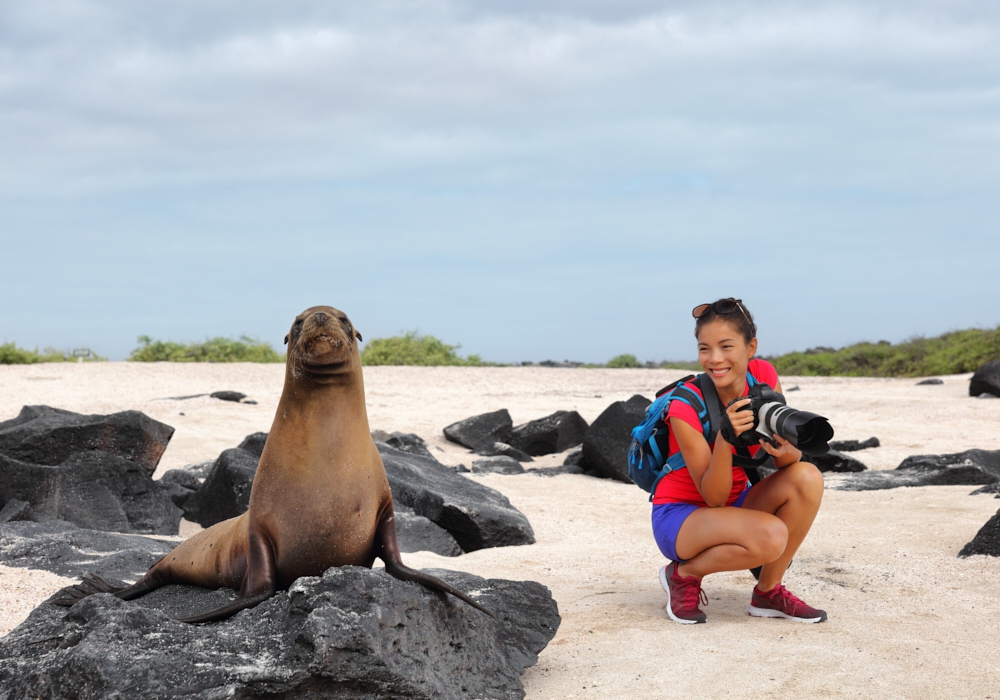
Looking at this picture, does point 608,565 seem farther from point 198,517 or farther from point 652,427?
point 198,517

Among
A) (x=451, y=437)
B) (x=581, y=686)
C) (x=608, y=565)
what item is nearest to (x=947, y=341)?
(x=451, y=437)

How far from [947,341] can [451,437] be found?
21333 mm

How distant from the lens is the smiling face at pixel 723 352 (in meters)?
4.44

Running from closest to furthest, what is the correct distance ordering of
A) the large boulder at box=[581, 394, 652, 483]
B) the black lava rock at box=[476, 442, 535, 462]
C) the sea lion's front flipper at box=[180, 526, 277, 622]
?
1. the sea lion's front flipper at box=[180, 526, 277, 622]
2. the large boulder at box=[581, 394, 652, 483]
3. the black lava rock at box=[476, 442, 535, 462]

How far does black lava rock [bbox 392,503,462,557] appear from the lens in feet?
20.5

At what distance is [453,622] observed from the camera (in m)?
3.45

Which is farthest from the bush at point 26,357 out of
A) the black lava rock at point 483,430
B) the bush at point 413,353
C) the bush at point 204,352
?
the black lava rock at point 483,430

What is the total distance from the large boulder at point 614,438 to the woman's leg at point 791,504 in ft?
16.4

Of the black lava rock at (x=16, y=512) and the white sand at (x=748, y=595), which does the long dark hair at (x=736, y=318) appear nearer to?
the white sand at (x=748, y=595)

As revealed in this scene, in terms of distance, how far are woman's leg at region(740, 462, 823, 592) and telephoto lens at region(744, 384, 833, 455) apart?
47cm

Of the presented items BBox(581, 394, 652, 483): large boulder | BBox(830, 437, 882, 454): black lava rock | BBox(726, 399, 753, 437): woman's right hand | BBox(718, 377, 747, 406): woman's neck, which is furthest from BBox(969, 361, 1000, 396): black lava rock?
BBox(726, 399, 753, 437): woman's right hand

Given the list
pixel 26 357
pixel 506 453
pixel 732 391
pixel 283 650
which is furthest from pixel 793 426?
pixel 26 357

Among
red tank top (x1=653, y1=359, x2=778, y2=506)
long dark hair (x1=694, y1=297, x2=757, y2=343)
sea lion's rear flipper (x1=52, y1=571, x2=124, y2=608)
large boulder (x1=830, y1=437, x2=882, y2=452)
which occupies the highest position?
long dark hair (x1=694, y1=297, x2=757, y2=343)

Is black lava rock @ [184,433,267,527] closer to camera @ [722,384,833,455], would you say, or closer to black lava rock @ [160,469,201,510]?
black lava rock @ [160,469,201,510]
